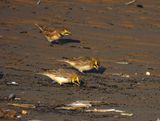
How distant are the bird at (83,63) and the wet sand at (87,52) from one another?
0.19m

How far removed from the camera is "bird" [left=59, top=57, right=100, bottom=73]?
1523 centimetres

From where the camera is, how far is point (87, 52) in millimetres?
17469

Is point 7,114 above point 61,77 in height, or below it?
below

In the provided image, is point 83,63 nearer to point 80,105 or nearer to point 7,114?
point 80,105

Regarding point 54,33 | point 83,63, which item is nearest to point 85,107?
point 83,63

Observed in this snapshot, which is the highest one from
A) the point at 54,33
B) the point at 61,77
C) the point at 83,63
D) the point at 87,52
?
the point at 54,33

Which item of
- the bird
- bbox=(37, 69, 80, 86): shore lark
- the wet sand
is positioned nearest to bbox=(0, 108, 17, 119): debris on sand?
the wet sand

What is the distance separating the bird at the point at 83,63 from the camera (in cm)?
1523

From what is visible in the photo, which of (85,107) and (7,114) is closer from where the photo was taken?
(7,114)

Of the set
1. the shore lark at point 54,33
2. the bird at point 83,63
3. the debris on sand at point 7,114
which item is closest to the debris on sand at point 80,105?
the debris on sand at point 7,114

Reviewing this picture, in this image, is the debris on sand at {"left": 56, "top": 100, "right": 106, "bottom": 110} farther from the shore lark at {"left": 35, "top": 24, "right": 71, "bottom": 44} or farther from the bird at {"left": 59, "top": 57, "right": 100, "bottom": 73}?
the shore lark at {"left": 35, "top": 24, "right": 71, "bottom": 44}

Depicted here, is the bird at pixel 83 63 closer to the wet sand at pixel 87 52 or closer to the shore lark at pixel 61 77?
the wet sand at pixel 87 52

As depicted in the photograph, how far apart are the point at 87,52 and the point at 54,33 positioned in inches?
42.4

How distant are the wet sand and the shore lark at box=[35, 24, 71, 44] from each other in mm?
174
